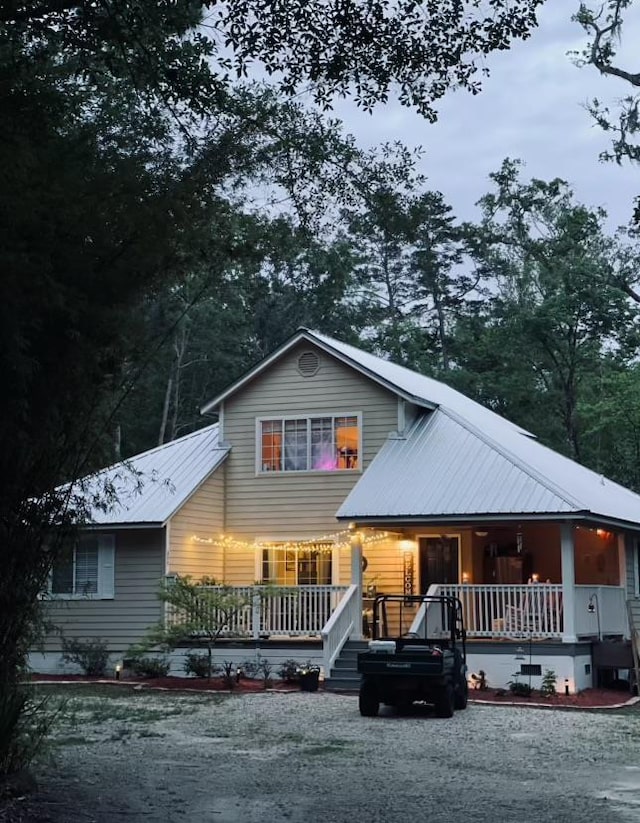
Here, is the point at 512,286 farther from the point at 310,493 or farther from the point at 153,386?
the point at 310,493

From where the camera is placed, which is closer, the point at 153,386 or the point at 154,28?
the point at 154,28

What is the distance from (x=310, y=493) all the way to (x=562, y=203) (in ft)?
63.3

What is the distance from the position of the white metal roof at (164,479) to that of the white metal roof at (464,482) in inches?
133

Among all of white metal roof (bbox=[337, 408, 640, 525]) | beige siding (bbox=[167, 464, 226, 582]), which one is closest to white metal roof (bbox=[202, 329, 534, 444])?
white metal roof (bbox=[337, 408, 640, 525])

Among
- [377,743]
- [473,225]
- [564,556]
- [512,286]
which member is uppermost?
[473,225]

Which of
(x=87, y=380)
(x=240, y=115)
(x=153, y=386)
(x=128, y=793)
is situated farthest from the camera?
(x=153, y=386)

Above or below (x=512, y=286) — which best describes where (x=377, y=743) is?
below

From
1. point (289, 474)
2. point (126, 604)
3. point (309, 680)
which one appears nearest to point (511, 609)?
point (309, 680)

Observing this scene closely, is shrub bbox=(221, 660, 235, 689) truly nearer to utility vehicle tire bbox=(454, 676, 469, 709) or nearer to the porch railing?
the porch railing

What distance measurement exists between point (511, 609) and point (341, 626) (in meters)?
2.88

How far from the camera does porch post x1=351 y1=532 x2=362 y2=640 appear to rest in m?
19.4

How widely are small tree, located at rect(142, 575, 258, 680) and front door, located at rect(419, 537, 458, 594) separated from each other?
3959 mm

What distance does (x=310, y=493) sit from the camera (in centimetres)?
2203

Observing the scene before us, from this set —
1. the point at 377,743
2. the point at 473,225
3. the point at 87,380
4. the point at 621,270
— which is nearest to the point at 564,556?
the point at 377,743
